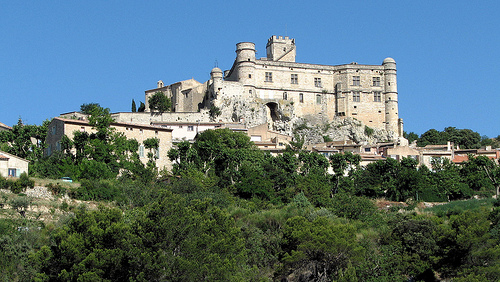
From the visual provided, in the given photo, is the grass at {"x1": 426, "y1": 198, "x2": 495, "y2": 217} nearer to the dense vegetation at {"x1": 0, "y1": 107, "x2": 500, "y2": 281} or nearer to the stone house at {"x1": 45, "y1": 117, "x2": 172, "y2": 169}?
the dense vegetation at {"x1": 0, "y1": 107, "x2": 500, "y2": 281}

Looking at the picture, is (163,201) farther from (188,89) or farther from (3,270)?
(188,89)

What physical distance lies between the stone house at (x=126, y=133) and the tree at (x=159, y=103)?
791 inches

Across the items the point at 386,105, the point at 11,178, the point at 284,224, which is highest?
the point at 386,105

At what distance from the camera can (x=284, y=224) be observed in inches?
1476

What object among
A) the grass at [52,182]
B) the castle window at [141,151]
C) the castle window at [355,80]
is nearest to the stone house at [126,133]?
the castle window at [141,151]

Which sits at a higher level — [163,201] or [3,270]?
[163,201]

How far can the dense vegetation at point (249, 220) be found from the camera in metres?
27.4

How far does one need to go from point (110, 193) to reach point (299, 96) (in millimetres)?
37028

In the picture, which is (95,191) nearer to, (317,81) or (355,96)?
(317,81)

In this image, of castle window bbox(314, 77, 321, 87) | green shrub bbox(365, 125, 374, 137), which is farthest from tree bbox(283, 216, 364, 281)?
castle window bbox(314, 77, 321, 87)

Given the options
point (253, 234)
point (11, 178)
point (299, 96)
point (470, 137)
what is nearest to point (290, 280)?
point (253, 234)

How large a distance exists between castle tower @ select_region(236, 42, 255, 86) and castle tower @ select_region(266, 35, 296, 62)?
24.6ft

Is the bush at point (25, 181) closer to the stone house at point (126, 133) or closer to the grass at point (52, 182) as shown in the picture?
the grass at point (52, 182)

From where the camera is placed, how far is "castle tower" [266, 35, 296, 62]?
78.9 m
